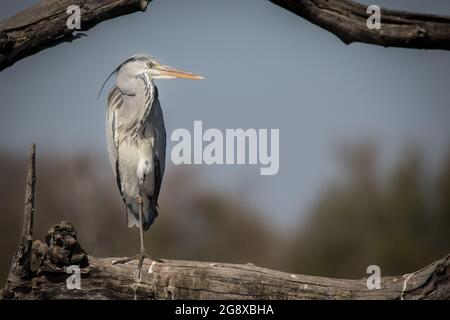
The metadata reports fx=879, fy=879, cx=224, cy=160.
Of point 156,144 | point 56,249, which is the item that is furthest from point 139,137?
point 56,249

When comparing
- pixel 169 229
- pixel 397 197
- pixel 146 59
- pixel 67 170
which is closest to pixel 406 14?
pixel 146 59

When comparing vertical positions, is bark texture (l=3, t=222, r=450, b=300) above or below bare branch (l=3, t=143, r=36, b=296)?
below

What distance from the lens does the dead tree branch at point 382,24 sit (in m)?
3.72

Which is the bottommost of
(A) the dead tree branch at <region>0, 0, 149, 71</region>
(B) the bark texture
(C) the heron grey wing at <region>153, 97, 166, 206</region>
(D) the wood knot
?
(B) the bark texture

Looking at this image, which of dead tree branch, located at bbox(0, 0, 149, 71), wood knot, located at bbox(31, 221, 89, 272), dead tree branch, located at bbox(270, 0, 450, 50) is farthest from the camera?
wood knot, located at bbox(31, 221, 89, 272)

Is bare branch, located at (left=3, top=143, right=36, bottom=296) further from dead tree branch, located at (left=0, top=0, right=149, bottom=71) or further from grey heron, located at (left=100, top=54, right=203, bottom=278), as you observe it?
grey heron, located at (left=100, top=54, right=203, bottom=278)

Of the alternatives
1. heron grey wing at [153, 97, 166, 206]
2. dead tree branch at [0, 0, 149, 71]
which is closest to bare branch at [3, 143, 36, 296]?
dead tree branch at [0, 0, 149, 71]

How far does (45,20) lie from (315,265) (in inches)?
447

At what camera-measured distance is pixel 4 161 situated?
10.5 meters

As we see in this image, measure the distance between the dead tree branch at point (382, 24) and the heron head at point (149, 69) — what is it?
6.33 feet

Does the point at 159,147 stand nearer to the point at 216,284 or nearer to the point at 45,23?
the point at 216,284

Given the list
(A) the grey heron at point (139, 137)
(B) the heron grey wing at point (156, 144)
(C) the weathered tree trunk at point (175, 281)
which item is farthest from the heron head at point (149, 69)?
(C) the weathered tree trunk at point (175, 281)

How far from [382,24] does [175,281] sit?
61.5 inches

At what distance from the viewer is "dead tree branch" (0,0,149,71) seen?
3.57m
